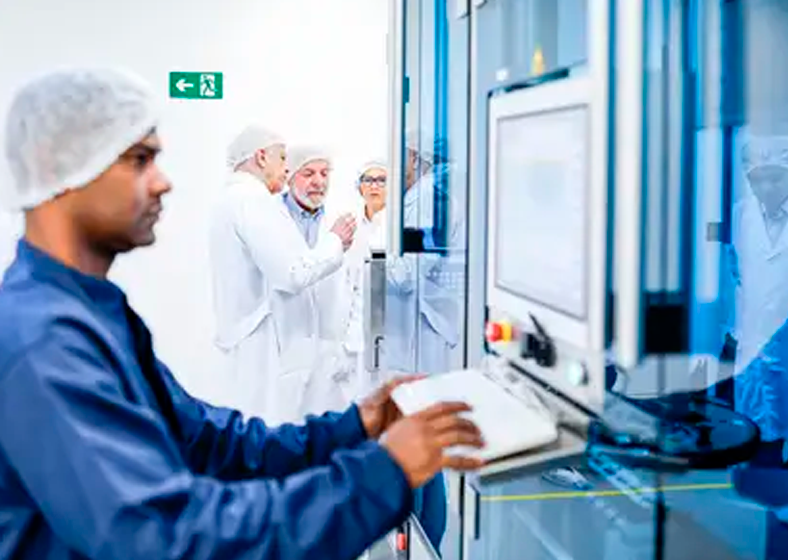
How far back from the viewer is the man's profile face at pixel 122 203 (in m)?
1.28

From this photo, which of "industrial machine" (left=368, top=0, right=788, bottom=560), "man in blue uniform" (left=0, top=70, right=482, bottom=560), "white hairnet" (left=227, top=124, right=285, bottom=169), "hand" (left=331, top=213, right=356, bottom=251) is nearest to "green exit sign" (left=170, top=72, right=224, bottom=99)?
"white hairnet" (left=227, top=124, right=285, bottom=169)

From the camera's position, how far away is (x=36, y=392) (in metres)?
1.11

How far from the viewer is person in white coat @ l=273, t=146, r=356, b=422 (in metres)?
3.71

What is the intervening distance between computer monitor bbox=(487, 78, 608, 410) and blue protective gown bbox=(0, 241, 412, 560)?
0.84 feet

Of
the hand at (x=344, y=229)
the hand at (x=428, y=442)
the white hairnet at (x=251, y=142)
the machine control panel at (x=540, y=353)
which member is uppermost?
the white hairnet at (x=251, y=142)

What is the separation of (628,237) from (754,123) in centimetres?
156

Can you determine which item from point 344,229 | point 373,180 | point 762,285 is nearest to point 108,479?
point 762,285

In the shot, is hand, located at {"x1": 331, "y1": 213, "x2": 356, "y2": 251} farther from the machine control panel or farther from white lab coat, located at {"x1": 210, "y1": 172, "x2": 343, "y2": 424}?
the machine control panel

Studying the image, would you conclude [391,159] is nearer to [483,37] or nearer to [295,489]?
[483,37]

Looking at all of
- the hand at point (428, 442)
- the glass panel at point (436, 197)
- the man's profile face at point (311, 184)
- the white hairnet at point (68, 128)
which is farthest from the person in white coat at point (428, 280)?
the man's profile face at point (311, 184)

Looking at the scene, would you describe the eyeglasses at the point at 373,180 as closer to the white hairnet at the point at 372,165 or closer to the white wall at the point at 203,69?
the white hairnet at the point at 372,165

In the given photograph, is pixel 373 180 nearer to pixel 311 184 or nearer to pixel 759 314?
pixel 311 184

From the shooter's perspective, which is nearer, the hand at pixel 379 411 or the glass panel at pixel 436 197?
the hand at pixel 379 411

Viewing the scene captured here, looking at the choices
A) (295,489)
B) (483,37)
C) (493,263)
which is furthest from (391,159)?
(295,489)
